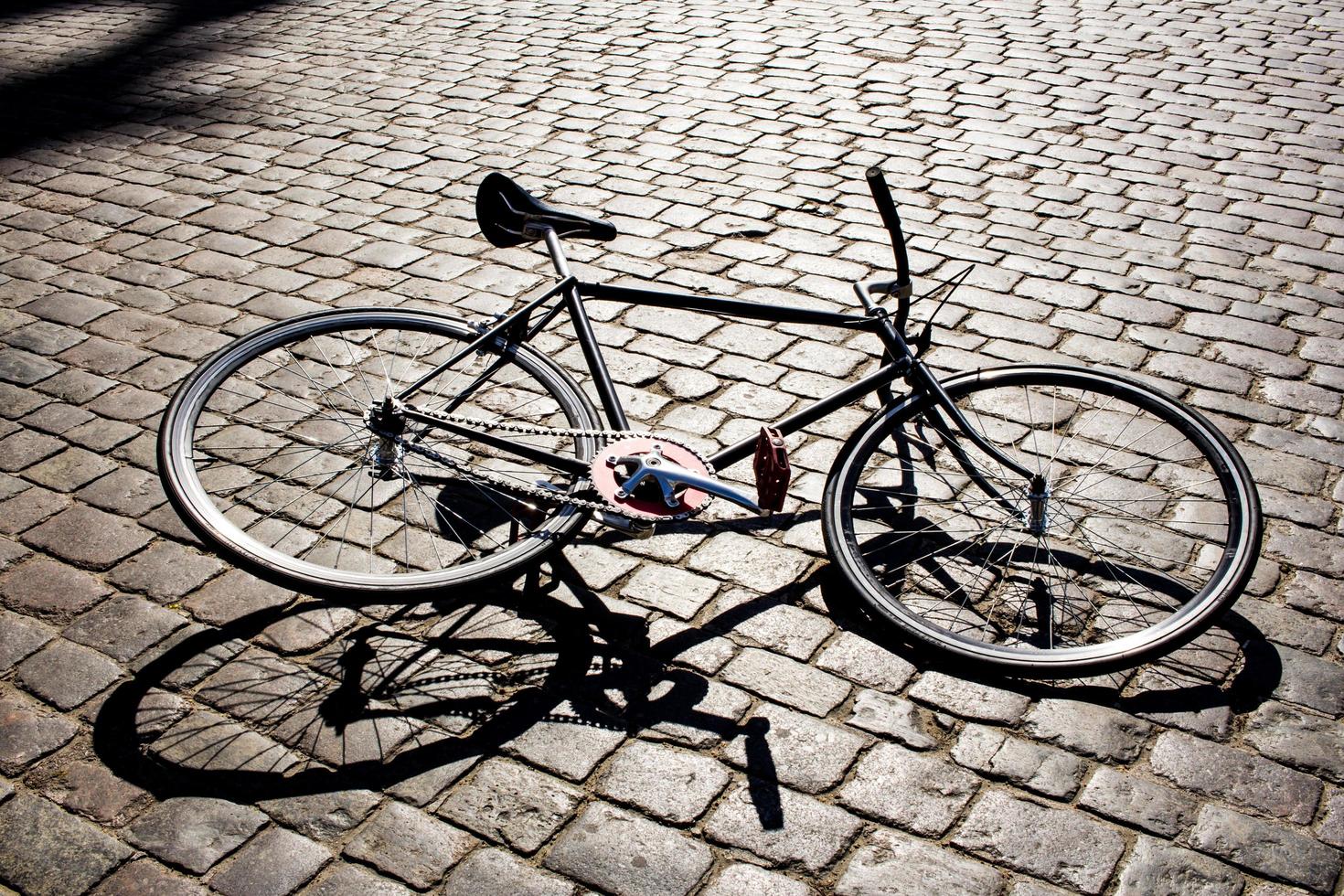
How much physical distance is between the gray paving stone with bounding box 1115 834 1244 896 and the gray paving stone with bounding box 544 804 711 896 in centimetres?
104

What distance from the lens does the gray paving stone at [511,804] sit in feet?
9.46

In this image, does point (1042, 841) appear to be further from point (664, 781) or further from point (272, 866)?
point (272, 866)

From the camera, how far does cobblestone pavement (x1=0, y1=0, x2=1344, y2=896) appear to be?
2.90 metres

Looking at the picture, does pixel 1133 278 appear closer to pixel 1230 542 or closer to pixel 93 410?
pixel 1230 542

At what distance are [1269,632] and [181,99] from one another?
7487mm

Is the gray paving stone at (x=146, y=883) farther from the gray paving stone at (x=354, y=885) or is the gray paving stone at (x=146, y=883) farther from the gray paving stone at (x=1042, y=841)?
the gray paving stone at (x=1042, y=841)

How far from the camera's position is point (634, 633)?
351cm

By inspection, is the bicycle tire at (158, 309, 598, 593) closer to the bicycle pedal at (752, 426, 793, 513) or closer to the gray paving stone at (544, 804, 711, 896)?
the bicycle pedal at (752, 426, 793, 513)

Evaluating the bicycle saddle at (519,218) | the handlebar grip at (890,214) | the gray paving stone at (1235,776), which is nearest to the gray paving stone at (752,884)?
the gray paving stone at (1235,776)

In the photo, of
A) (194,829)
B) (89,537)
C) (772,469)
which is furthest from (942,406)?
(89,537)

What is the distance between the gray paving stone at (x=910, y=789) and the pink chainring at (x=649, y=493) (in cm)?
90

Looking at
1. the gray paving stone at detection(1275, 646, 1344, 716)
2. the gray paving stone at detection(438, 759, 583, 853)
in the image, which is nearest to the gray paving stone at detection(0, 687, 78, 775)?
the gray paving stone at detection(438, 759, 583, 853)

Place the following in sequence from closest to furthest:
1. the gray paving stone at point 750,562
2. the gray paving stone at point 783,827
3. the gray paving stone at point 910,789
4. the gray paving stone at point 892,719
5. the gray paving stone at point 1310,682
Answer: the gray paving stone at point 783,827
the gray paving stone at point 910,789
the gray paving stone at point 892,719
the gray paving stone at point 1310,682
the gray paving stone at point 750,562

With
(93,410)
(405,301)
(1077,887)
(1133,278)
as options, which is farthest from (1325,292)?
(93,410)
